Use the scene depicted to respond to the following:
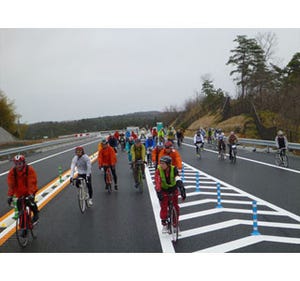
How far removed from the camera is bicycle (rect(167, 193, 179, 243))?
7.15 metres

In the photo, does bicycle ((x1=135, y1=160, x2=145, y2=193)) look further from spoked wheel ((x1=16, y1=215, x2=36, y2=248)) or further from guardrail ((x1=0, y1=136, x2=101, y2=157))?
guardrail ((x1=0, y1=136, x2=101, y2=157))

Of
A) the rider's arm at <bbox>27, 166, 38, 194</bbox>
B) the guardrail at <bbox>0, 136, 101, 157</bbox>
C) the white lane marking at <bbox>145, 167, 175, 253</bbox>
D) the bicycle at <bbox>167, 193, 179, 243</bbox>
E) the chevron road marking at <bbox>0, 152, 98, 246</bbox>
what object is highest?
the rider's arm at <bbox>27, 166, 38, 194</bbox>

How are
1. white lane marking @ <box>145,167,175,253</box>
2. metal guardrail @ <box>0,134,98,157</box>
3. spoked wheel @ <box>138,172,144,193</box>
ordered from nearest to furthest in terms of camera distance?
white lane marking @ <box>145,167,175,253</box>
spoked wheel @ <box>138,172,144,193</box>
metal guardrail @ <box>0,134,98,157</box>

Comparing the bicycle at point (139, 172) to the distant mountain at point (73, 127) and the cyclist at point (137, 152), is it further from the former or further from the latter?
the distant mountain at point (73, 127)

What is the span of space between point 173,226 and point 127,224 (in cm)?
168

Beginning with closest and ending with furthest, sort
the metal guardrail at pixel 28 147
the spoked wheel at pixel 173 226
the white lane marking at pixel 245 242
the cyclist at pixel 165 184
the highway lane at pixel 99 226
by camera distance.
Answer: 1. the white lane marking at pixel 245 242
2. the highway lane at pixel 99 226
3. the spoked wheel at pixel 173 226
4. the cyclist at pixel 165 184
5. the metal guardrail at pixel 28 147

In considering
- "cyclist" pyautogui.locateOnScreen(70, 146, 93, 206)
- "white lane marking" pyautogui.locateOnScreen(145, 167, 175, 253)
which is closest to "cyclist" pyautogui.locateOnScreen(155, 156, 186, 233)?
"white lane marking" pyautogui.locateOnScreen(145, 167, 175, 253)

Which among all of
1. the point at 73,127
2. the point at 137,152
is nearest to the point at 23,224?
the point at 137,152

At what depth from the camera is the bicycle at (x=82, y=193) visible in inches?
399

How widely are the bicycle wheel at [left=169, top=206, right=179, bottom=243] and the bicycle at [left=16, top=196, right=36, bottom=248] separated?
111 inches

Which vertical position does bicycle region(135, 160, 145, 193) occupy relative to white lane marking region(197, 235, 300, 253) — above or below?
above

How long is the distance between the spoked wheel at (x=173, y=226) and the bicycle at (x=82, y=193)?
11.5ft

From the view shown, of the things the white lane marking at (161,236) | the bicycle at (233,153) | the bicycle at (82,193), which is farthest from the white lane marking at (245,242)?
the bicycle at (233,153)

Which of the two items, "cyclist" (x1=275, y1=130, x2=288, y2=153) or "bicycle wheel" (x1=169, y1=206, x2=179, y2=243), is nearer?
"bicycle wheel" (x1=169, y1=206, x2=179, y2=243)
